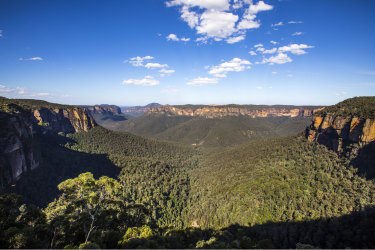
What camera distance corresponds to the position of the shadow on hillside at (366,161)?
46.4m

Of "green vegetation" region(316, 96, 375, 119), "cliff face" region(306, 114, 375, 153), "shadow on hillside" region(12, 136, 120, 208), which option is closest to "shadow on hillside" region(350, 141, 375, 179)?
"cliff face" region(306, 114, 375, 153)

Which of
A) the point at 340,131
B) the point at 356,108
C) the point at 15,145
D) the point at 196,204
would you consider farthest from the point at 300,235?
the point at 15,145

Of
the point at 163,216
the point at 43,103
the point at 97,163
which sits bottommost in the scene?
the point at 163,216

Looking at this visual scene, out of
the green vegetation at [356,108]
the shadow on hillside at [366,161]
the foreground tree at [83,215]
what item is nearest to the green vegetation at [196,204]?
the foreground tree at [83,215]

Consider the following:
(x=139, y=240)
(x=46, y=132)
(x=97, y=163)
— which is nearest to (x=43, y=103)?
(x=46, y=132)

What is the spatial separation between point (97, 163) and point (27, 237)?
8448 cm

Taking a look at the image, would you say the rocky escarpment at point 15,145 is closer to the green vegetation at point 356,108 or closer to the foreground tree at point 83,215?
the foreground tree at point 83,215

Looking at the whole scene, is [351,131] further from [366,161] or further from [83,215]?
[83,215]

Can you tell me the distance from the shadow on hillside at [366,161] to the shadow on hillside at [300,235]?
14.8m

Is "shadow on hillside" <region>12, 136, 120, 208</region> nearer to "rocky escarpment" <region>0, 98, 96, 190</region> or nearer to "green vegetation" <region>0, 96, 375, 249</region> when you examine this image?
"green vegetation" <region>0, 96, 375, 249</region>

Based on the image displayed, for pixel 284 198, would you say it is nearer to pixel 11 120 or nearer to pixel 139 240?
pixel 139 240

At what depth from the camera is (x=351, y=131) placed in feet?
184

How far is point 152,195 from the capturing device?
244 feet

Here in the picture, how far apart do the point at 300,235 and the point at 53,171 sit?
95.4 meters
